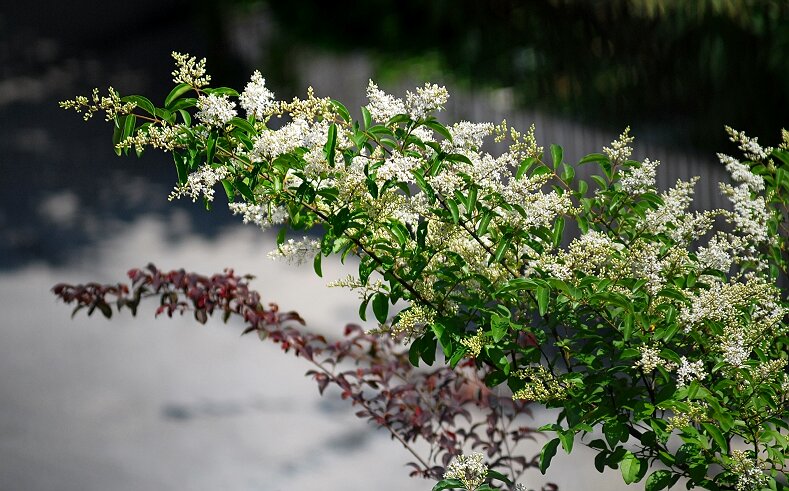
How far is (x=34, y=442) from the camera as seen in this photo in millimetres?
3061

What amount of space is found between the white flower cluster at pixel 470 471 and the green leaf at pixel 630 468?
0.23 metres

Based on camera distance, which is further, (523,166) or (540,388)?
(523,166)

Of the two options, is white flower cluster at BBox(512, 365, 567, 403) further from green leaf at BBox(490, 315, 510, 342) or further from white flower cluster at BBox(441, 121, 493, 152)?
white flower cluster at BBox(441, 121, 493, 152)

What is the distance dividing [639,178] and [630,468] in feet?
1.64

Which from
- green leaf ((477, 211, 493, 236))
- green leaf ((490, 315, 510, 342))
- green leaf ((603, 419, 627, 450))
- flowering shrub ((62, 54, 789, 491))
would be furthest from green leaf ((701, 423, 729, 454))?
green leaf ((477, 211, 493, 236))

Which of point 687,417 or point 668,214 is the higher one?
point 668,214

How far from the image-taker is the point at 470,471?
1.46m

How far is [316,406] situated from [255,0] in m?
2.58

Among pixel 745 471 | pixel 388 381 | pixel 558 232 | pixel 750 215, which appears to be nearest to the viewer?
pixel 745 471

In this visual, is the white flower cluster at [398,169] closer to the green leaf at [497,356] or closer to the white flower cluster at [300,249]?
the white flower cluster at [300,249]

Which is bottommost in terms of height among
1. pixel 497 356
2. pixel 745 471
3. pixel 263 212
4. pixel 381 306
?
pixel 745 471

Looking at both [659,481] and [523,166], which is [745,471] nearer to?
[659,481]

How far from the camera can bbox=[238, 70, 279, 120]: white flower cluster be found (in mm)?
1412

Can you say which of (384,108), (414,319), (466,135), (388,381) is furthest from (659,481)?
(388,381)
